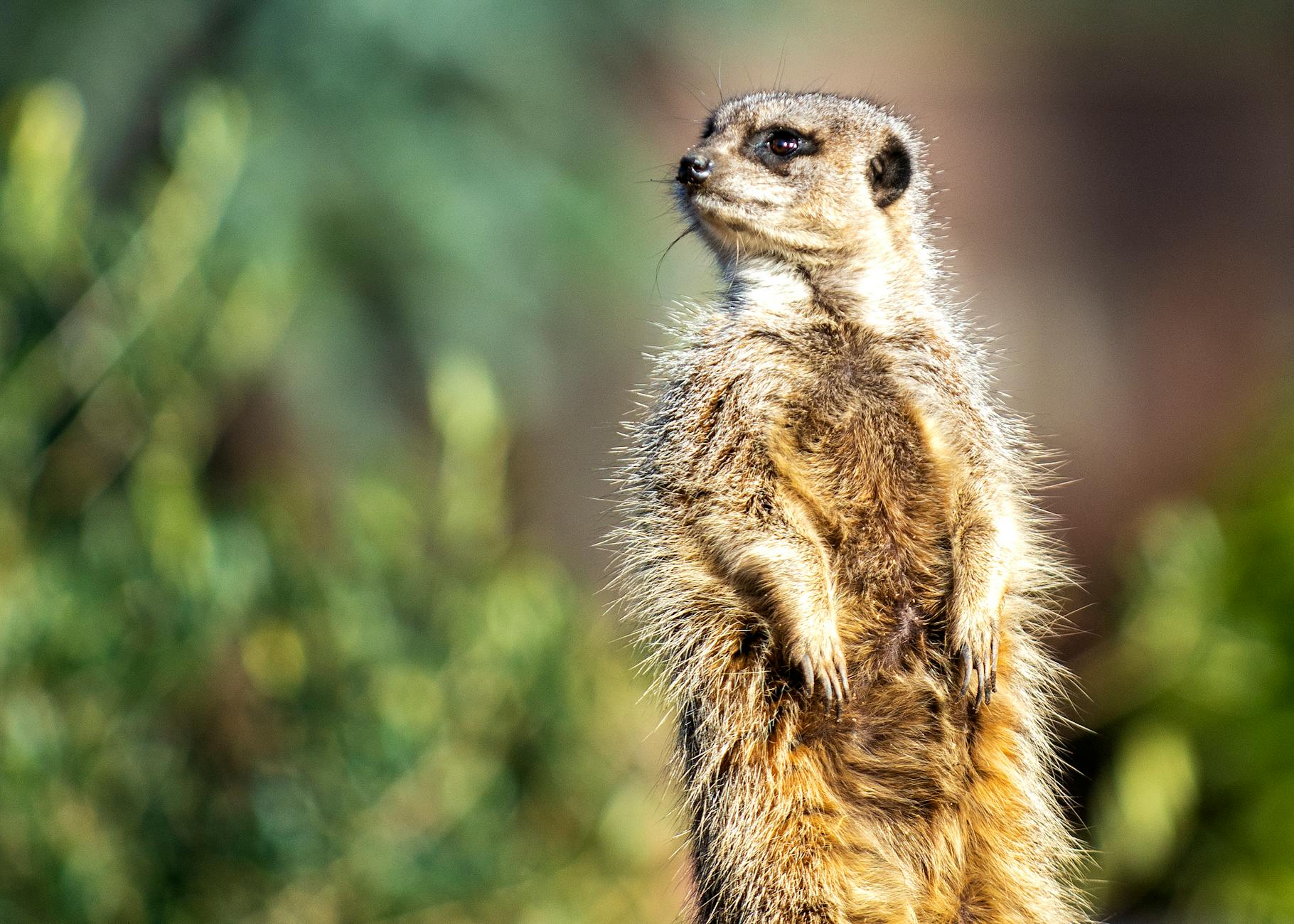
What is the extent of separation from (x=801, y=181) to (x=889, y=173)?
18 cm

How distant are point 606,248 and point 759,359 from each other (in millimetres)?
3657

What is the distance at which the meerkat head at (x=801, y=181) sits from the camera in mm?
1812

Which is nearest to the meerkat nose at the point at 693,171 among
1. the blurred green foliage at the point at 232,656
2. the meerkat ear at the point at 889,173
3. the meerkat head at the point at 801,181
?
the meerkat head at the point at 801,181

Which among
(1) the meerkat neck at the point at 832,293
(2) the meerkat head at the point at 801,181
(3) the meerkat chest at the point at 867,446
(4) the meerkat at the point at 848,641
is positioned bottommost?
(4) the meerkat at the point at 848,641

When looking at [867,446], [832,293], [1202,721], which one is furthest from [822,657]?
[1202,721]

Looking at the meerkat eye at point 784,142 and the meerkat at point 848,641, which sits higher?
the meerkat eye at point 784,142

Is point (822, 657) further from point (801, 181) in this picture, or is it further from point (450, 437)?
point (450, 437)

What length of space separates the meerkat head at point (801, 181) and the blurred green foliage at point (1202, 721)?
2508mm

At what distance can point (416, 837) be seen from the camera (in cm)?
311

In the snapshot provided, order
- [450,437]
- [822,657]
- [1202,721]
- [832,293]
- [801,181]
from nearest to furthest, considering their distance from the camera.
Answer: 1. [822,657]
2. [832,293]
3. [801,181]
4. [450,437]
5. [1202,721]

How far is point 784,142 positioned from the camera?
76.9 inches

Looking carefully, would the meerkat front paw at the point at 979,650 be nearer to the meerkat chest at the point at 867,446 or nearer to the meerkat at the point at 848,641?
the meerkat at the point at 848,641

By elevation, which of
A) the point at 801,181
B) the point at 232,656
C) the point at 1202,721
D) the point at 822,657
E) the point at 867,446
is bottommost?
the point at 1202,721

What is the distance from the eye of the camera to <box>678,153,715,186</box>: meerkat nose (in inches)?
71.3
